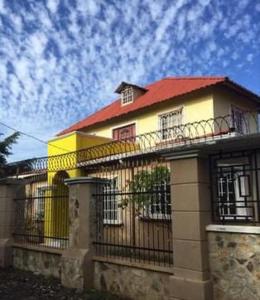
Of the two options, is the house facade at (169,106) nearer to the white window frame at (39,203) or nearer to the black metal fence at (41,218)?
the white window frame at (39,203)

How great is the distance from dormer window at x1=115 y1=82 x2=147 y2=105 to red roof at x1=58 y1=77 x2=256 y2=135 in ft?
0.88

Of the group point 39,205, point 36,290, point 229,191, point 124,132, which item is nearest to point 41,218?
point 39,205

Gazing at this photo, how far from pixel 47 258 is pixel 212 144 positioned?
5.67 metres

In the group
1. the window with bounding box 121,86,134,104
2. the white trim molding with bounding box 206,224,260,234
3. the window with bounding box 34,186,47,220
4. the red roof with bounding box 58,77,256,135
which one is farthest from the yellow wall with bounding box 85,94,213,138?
the white trim molding with bounding box 206,224,260,234

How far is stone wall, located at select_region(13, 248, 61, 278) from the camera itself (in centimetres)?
942

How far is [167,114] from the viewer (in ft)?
61.4

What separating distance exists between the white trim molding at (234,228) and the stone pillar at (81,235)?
317 cm

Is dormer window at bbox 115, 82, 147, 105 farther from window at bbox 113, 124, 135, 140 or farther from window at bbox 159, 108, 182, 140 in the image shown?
window at bbox 159, 108, 182, 140

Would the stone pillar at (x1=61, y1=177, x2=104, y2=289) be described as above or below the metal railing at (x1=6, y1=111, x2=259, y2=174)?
below

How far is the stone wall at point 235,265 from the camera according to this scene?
5543 mm

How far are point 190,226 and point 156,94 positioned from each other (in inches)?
585

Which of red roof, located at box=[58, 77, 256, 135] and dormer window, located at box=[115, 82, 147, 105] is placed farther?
dormer window, located at box=[115, 82, 147, 105]

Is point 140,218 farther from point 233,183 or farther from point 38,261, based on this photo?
point 233,183

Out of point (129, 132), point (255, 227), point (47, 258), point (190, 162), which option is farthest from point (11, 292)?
point (129, 132)
